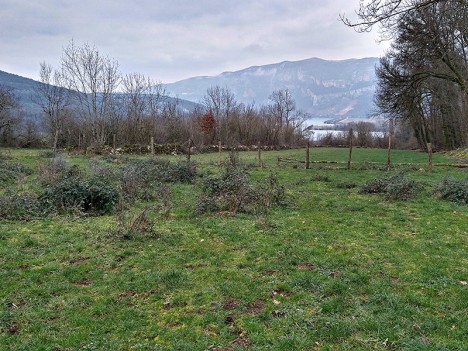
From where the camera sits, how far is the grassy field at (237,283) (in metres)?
3.95

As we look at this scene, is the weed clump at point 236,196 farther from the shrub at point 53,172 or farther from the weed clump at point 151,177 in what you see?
the shrub at point 53,172

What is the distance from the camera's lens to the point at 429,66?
25.2 metres

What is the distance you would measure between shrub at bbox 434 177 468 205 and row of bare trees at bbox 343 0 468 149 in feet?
16.3

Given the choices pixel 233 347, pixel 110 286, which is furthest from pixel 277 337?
pixel 110 286

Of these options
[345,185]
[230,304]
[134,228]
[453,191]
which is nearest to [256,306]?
[230,304]

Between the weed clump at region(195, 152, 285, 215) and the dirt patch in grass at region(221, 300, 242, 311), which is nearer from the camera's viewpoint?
the dirt patch in grass at region(221, 300, 242, 311)

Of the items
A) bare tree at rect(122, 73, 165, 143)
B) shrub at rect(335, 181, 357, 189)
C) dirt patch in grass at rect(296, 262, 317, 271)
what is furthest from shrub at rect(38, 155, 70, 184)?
bare tree at rect(122, 73, 165, 143)

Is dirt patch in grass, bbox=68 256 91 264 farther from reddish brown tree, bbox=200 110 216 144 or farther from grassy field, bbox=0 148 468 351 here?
reddish brown tree, bbox=200 110 216 144

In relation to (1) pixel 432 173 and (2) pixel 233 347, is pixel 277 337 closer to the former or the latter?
(2) pixel 233 347

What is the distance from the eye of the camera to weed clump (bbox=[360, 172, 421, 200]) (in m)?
12.0

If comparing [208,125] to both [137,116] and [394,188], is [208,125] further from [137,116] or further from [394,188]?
[394,188]

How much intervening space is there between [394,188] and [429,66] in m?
17.3

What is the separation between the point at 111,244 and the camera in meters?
7.21

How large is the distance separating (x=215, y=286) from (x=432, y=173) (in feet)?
55.0
